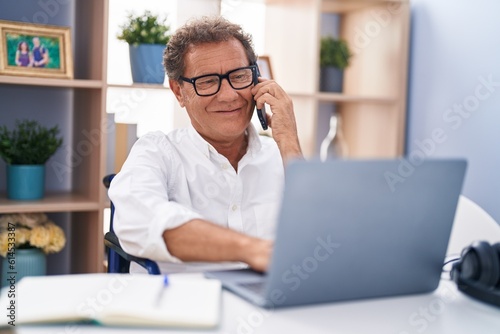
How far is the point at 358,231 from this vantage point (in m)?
0.96

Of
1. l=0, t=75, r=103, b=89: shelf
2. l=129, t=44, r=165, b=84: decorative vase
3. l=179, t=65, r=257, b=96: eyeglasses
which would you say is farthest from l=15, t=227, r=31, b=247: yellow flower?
l=179, t=65, r=257, b=96: eyeglasses

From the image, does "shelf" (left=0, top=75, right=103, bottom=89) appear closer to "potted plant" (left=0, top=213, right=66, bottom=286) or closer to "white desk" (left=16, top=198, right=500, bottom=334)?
"potted plant" (left=0, top=213, right=66, bottom=286)

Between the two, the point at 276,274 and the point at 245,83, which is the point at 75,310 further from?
the point at 245,83

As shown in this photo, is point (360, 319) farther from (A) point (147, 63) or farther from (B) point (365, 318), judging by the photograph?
(A) point (147, 63)

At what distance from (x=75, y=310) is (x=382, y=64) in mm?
2663

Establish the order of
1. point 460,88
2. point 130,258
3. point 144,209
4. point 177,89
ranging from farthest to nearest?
point 460,88, point 177,89, point 130,258, point 144,209

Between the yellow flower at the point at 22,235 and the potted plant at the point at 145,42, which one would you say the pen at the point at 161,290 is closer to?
the yellow flower at the point at 22,235

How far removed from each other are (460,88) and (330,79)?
0.63 meters

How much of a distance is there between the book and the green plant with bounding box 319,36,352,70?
7.18 feet

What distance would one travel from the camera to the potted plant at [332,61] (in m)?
3.07

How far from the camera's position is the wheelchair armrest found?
138 cm

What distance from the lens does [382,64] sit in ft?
10.6

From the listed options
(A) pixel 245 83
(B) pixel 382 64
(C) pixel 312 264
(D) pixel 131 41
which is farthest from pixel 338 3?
(C) pixel 312 264

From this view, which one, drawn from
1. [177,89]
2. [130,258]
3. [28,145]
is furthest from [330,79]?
[130,258]
